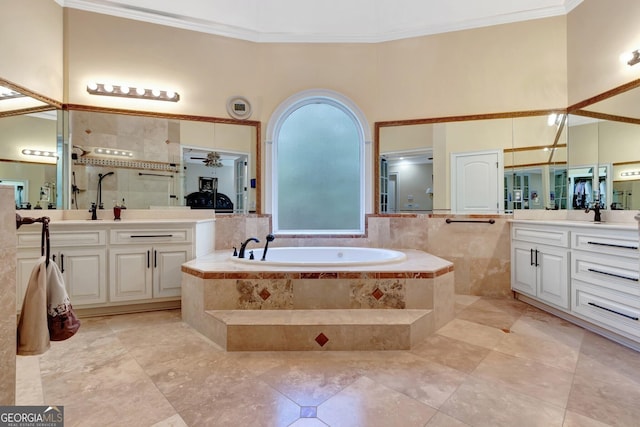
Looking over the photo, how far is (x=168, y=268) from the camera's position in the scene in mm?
2719

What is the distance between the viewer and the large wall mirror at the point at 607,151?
2406 millimetres

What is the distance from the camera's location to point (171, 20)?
10.4 ft

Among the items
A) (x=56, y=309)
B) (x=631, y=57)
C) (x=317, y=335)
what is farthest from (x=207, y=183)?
(x=631, y=57)

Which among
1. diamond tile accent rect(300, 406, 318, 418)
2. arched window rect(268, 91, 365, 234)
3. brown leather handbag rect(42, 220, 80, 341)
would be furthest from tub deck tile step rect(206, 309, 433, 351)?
arched window rect(268, 91, 365, 234)

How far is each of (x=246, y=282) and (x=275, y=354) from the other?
1.75ft

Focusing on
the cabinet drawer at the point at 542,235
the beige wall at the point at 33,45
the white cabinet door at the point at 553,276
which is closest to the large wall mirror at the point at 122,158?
the beige wall at the point at 33,45

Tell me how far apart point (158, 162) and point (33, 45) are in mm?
1356

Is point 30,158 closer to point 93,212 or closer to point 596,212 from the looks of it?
point 93,212

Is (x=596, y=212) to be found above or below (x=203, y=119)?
below

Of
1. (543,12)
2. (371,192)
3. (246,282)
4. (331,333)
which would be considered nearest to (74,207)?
(246,282)

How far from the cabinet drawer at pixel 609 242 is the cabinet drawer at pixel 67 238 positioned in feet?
12.5

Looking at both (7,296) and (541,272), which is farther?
(541,272)

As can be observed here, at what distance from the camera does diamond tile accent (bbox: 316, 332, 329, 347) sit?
193 centimetres

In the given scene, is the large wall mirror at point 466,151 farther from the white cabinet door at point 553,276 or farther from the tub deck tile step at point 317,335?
the tub deck tile step at point 317,335
